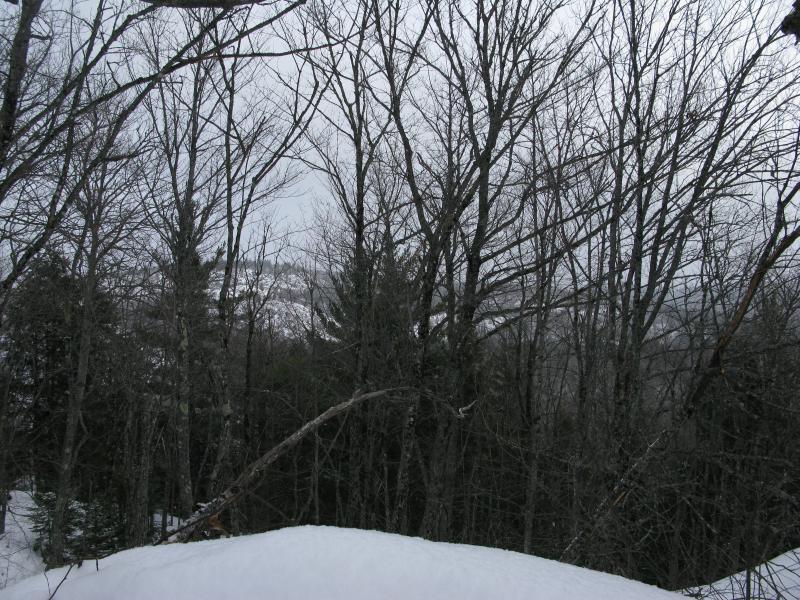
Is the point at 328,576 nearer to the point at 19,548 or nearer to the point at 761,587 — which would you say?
the point at 761,587

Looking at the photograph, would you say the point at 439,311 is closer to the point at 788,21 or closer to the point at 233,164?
the point at 233,164

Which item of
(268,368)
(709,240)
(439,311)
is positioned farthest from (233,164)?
(268,368)

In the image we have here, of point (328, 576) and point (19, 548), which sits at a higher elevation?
point (328, 576)

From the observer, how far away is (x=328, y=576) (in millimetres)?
1672

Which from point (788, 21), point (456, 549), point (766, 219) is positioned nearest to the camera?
point (456, 549)

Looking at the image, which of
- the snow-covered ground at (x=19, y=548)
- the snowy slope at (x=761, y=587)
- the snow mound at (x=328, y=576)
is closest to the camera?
the snow mound at (x=328, y=576)

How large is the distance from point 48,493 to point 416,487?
44.4ft

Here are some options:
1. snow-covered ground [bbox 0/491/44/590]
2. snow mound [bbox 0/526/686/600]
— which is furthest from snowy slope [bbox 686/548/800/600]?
snow-covered ground [bbox 0/491/44/590]

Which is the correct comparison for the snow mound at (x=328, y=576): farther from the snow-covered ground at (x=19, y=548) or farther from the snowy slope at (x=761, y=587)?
the snow-covered ground at (x=19, y=548)

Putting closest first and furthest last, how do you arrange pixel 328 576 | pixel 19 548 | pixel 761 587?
pixel 328 576
pixel 761 587
pixel 19 548

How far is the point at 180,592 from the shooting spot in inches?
64.9

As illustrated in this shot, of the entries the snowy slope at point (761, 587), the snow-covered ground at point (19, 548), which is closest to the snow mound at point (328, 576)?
the snowy slope at point (761, 587)

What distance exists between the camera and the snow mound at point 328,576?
1.64 metres

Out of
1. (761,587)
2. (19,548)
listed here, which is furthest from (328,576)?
(19,548)
